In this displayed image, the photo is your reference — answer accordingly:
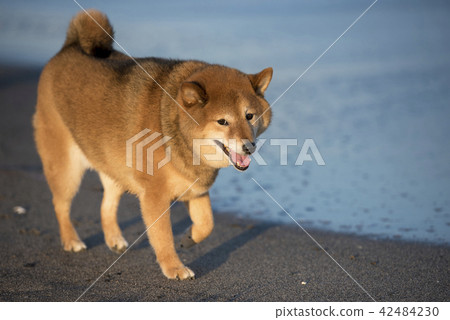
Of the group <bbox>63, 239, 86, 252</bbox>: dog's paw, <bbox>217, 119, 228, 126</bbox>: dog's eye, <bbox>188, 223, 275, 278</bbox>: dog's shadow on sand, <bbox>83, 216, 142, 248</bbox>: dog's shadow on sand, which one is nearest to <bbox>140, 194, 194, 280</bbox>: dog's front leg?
<bbox>188, 223, 275, 278</bbox>: dog's shadow on sand

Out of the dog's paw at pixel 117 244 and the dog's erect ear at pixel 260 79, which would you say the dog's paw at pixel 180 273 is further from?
the dog's erect ear at pixel 260 79

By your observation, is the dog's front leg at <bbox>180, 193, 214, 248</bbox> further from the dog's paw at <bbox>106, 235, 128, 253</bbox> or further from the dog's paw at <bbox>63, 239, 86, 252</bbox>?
the dog's paw at <bbox>63, 239, 86, 252</bbox>

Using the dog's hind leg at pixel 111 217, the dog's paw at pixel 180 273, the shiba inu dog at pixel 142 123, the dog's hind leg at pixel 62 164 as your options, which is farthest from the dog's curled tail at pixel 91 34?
the dog's paw at pixel 180 273

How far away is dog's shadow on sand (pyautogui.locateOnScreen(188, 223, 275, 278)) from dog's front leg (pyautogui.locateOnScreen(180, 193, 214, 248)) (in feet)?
0.72

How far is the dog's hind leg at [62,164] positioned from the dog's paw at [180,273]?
50.6 inches

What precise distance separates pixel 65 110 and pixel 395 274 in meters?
3.42

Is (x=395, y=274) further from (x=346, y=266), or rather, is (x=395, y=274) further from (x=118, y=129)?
(x=118, y=129)

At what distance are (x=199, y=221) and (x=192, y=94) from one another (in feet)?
3.96

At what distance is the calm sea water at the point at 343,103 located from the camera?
21.8 ft

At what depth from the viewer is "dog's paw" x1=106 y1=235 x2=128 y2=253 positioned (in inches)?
216

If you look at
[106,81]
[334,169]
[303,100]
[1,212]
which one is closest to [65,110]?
[106,81]

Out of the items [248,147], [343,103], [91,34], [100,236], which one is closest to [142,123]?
[248,147]

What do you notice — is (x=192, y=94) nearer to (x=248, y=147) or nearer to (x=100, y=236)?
(x=248, y=147)

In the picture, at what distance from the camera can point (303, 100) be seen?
1218 centimetres
